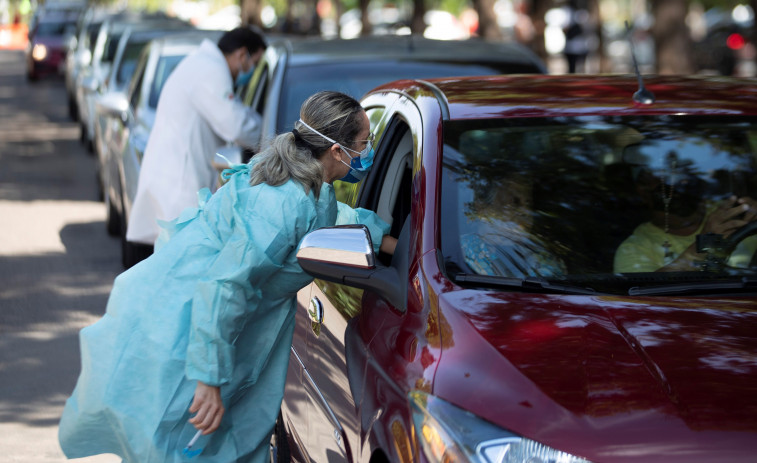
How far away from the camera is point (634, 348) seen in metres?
2.87

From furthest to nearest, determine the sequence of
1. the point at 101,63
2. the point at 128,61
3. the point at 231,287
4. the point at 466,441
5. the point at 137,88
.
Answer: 1. the point at 101,63
2. the point at 128,61
3. the point at 137,88
4. the point at 231,287
5. the point at 466,441

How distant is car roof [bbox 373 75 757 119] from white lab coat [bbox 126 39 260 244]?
3506 millimetres

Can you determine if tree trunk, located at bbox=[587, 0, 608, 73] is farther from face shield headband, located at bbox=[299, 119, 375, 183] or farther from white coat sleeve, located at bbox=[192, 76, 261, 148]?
face shield headband, located at bbox=[299, 119, 375, 183]

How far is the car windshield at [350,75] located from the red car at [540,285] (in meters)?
2.61

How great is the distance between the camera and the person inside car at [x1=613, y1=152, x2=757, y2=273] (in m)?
3.72

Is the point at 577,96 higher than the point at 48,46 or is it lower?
higher

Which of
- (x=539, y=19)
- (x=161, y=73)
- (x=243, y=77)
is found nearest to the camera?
(x=243, y=77)

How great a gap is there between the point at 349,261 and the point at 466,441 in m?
0.81

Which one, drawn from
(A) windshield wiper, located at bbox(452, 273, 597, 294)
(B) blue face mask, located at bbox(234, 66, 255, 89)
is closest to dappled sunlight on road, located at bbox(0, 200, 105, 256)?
(B) blue face mask, located at bbox(234, 66, 255, 89)

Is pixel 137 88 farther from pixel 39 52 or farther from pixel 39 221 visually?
pixel 39 52

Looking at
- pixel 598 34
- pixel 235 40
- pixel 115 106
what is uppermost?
pixel 235 40

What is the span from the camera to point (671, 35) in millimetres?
14781

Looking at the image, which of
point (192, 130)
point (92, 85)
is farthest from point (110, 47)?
point (192, 130)

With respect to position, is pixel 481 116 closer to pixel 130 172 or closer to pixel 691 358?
pixel 691 358
